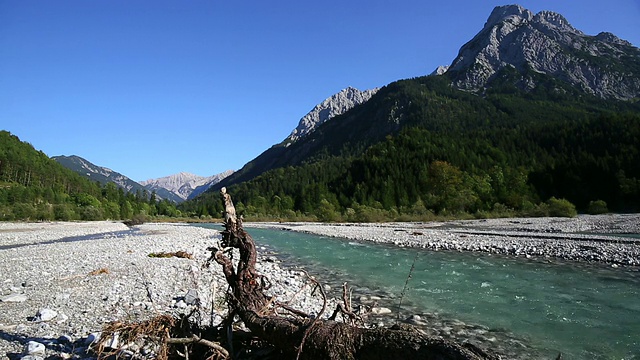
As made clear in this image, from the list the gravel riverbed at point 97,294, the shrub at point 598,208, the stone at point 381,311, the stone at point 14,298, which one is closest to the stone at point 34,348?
the gravel riverbed at point 97,294

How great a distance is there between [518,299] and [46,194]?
123 metres

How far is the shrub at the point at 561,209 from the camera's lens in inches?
2179

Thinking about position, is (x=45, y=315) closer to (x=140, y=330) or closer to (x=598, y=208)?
(x=140, y=330)

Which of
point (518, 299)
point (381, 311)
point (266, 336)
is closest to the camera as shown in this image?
point (266, 336)

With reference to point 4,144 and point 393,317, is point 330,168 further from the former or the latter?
point 393,317

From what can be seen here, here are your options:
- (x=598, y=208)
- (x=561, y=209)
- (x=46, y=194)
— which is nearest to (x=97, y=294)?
(x=561, y=209)

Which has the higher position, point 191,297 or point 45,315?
point 45,315

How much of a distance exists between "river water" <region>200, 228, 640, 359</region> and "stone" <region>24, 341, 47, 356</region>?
7.28 m

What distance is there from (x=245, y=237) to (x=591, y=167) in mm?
101369

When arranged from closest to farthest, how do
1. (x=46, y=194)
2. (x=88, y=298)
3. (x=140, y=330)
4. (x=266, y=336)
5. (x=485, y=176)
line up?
1. (x=266, y=336)
2. (x=140, y=330)
3. (x=88, y=298)
4. (x=485, y=176)
5. (x=46, y=194)

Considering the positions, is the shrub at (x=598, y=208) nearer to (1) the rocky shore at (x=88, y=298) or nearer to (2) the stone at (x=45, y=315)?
(1) the rocky shore at (x=88, y=298)

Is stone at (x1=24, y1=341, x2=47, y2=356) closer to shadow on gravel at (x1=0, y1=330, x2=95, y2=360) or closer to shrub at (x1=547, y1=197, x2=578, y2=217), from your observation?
shadow on gravel at (x1=0, y1=330, x2=95, y2=360)

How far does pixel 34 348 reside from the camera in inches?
205

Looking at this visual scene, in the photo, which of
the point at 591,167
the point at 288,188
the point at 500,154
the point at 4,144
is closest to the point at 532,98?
the point at 500,154
